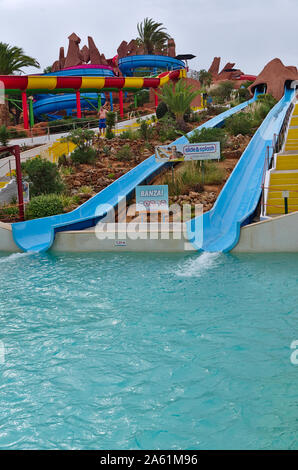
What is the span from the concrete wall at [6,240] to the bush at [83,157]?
21.1ft

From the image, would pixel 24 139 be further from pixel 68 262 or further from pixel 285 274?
pixel 285 274

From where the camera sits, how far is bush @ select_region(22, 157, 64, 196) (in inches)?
579

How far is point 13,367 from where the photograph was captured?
5391 mm

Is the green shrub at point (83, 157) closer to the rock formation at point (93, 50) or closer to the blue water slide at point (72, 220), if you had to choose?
the blue water slide at point (72, 220)

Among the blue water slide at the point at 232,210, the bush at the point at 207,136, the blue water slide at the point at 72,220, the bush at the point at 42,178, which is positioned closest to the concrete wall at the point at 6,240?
the blue water slide at the point at 72,220

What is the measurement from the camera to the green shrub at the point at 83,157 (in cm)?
1800

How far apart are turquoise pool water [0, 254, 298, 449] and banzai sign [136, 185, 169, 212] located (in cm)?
341

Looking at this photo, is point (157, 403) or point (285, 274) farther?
point (285, 274)

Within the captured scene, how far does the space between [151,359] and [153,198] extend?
7462 millimetres

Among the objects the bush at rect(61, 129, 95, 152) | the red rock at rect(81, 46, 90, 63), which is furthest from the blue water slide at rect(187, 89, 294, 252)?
the red rock at rect(81, 46, 90, 63)

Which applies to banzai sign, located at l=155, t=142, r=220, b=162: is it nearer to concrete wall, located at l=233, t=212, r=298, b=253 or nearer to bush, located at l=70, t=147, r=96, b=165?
concrete wall, located at l=233, t=212, r=298, b=253

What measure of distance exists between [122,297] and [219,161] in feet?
35.0

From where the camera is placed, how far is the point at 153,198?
12500 mm

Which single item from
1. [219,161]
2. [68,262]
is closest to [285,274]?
[68,262]
